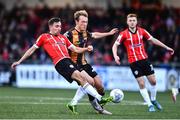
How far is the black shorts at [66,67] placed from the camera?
15.8 meters

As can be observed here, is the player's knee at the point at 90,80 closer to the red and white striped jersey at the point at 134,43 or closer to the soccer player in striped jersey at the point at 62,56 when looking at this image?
the soccer player in striped jersey at the point at 62,56

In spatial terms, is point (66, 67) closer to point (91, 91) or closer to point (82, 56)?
point (91, 91)

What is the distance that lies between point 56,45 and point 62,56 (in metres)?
0.33

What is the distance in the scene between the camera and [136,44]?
18203mm

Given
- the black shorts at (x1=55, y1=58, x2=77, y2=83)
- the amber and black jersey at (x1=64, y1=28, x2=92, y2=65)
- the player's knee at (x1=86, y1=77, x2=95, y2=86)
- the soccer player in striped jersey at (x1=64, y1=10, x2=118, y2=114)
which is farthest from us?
the amber and black jersey at (x1=64, y1=28, x2=92, y2=65)

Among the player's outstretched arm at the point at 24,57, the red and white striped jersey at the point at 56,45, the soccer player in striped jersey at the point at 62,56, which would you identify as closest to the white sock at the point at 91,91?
the soccer player in striped jersey at the point at 62,56

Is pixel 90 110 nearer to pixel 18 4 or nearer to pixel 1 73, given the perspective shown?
pixel 1 73

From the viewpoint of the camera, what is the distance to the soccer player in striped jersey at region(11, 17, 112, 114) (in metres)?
15.8

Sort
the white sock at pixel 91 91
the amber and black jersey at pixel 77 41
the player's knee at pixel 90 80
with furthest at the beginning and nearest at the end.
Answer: the amber and black jersey at pixel 77 41 < the player's knee at pixel 90 80 < the white sock at pixel 91 91

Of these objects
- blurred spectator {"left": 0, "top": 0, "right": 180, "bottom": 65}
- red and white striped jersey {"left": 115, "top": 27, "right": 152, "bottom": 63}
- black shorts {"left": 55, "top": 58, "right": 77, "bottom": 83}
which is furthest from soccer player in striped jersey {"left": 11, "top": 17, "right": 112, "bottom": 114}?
blurred spectator {"left": 0, "top": 0, "right": 180, "bottom": 65}

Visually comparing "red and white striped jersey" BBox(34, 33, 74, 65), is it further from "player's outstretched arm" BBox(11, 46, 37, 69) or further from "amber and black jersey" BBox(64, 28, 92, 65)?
"amber and black jersey" BBox(64, 28, 92, 65)

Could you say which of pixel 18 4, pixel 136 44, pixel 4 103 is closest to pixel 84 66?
pixel 136 44

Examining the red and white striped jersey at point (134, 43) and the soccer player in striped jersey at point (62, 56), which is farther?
the red and white striped jersey at point (134, 43)

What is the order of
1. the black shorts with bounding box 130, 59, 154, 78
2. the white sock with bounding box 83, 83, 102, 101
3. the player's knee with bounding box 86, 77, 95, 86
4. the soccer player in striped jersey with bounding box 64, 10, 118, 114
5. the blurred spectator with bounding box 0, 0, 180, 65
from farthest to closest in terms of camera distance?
the blurred spectator with bounding box 0, 0, 180, 65, the black shorts with bounding box 130, 59, 154, 78, the soccer player in striped jersey with bounding box 64, 10, 118, 114, the player's knee with bounding box 86, 77, 95, 86, the white sock with bounding box 83, 83, 102, 101
